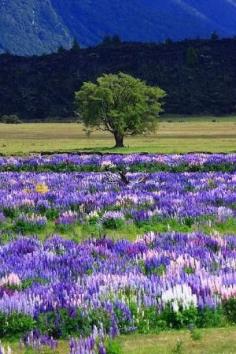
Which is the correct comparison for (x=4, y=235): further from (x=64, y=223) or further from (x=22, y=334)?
(x=22, y=334)

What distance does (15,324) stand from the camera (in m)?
7.93

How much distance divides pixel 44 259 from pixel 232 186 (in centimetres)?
1175

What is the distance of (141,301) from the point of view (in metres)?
8.17

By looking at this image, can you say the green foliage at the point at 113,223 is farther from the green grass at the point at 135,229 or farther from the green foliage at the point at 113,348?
the green foliage at the point at 113,348

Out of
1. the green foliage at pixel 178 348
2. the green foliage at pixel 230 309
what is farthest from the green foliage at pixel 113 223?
the green foliage at pixel 178 348

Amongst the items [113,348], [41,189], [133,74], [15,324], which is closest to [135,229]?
[41,189]

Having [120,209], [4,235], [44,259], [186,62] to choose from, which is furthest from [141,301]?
[186,62]

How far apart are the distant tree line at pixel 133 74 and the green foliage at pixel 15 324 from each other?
13354 centimetres

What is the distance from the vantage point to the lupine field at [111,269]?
7.80 m

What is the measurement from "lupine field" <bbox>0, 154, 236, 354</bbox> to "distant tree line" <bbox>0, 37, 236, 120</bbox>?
123868mm

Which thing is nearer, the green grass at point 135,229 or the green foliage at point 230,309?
the green foliage at point 230,309

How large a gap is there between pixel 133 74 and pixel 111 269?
151 m

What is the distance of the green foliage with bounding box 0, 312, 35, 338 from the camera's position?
7.86 meters

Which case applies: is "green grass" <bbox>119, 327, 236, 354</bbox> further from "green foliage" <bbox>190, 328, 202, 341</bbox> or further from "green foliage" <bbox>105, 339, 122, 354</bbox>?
"green foliage" <bbox>105, 339, 122, 354</bbox>
